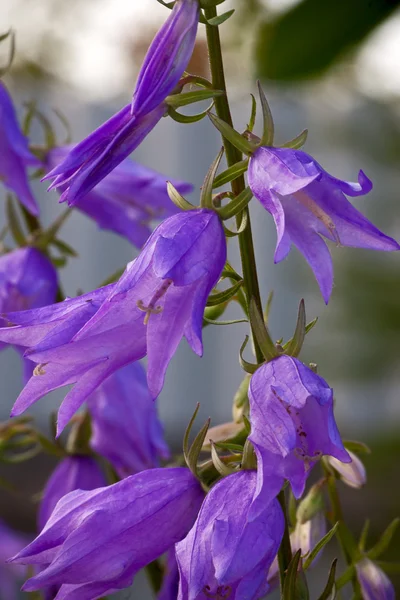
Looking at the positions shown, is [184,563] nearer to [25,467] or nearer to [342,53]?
[342,53]

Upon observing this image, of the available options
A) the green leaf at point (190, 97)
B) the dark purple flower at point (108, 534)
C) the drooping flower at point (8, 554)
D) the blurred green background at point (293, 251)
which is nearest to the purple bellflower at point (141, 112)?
the green leaf at point (190, 97)

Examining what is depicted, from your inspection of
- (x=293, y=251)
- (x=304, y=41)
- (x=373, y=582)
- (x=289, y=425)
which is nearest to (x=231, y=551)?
(x=289, y=425)

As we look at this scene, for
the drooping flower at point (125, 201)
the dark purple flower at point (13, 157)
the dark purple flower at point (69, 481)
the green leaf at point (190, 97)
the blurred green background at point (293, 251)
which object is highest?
the green leaf at point (190, 97)

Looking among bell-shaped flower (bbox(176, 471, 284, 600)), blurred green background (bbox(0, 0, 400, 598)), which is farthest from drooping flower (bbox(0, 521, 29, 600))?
blurred green background (bbox(0, 0, 400, 598))

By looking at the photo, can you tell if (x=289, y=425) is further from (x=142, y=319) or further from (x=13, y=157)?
(x=13, y=157)

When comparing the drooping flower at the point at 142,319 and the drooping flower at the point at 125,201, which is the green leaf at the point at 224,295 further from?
the drooping flower at the point at 125,201

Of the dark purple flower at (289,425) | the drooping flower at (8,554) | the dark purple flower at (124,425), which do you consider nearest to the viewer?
the dark purple flower at (289,425)

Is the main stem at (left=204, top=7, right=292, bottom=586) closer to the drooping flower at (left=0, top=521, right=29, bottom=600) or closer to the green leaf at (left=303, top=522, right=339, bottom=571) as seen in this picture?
the green leaf at (left=303, top=522, right=339, bottom=571)
